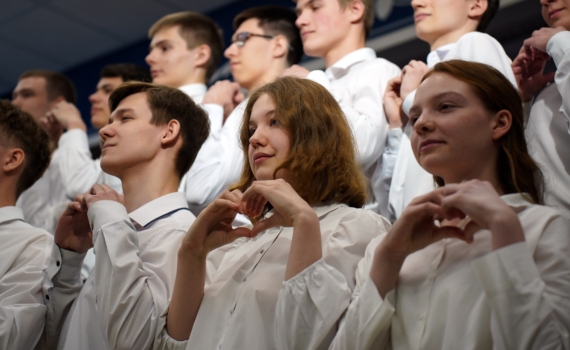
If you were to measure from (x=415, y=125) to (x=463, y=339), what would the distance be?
54cm

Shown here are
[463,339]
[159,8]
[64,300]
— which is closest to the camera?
[463,339]

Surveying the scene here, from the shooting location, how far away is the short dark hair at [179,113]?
2.56m

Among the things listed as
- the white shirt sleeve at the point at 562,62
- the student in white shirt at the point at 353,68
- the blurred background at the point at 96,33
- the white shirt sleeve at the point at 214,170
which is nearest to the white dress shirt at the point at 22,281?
the white shirt sleeve at the point at 214,170

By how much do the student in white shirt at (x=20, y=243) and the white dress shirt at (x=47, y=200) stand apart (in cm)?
87

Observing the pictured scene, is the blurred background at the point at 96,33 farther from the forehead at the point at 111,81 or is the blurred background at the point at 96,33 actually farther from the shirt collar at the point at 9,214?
the shirt collar at the point at 9,214

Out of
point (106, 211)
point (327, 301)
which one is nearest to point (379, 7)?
point (106, 211)

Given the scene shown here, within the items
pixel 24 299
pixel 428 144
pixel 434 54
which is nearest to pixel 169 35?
pixel 434 54

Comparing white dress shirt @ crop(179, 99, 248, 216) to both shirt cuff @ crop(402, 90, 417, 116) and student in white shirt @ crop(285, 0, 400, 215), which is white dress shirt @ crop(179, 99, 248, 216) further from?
shirt cuff @ crop(402, 90, 417, 116)

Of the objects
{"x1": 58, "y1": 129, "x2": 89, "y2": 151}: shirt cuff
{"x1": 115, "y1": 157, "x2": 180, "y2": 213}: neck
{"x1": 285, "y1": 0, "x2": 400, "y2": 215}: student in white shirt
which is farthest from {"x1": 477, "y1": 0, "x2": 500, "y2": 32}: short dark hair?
{"x1": 58, "y1": 129, "x2": 89, "y2": 151}: shirt cuff

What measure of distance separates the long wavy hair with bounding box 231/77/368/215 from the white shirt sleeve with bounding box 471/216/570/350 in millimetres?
685

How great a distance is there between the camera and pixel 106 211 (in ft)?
7.05

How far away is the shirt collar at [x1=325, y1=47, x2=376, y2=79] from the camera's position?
3.18 m

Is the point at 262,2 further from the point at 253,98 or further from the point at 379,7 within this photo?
the point at 253,98

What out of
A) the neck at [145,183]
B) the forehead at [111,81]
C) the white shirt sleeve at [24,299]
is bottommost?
the white shirt sleeve at [24,299]
